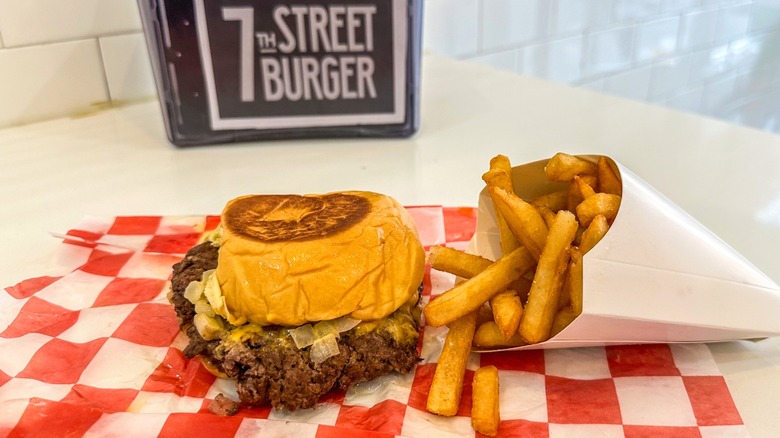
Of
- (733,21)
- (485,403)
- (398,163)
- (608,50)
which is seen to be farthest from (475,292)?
(733,21)

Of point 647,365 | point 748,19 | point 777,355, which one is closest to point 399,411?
point 647,365

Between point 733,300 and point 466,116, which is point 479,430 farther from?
point 466,116

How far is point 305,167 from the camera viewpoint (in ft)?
6.47

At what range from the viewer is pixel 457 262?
120cm

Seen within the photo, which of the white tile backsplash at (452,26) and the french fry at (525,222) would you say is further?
the white tile backsplash at (452,26)

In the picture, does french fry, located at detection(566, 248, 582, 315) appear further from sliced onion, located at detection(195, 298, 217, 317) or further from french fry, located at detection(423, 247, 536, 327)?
sliced onion, located at detection(195, 298, 217, 317)

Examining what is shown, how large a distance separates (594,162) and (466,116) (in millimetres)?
1187

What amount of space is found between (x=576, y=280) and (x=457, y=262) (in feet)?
0.78

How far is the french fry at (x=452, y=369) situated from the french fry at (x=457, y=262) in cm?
9

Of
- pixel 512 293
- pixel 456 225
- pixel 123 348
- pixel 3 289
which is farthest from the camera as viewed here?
pixel 456 225

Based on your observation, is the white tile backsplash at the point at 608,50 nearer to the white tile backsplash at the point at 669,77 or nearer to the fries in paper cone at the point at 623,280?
the white tile backsplash at the point at 669,77

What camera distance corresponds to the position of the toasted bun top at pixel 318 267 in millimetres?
1090

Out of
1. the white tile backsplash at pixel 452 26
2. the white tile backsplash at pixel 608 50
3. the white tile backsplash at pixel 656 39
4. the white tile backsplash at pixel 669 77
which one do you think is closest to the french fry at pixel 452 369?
the white tile backsplash at pixel 452 26

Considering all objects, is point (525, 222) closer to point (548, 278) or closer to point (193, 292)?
point (548, 278)
